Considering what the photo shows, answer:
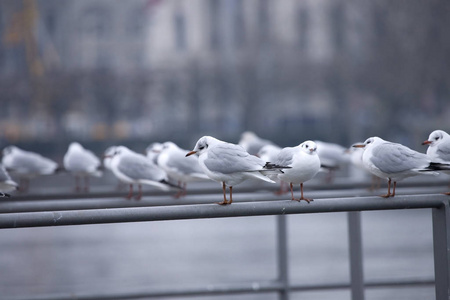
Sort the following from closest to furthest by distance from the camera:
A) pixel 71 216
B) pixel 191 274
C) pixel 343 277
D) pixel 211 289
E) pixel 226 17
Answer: pixel 71 216
pixel 211 289
pixel 343 277
pixel 191 274
pixel 226 17

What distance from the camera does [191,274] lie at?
11953 millimetres

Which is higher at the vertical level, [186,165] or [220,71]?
[220,71]

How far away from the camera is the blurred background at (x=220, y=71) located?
34.0 meters

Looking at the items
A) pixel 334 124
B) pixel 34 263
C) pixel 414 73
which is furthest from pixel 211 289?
pixel 334 124

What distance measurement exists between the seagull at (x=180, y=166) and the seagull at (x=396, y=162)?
2236 millimetres

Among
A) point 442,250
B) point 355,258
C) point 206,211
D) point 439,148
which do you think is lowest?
point 355,258

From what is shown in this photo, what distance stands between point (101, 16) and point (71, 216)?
136 feet

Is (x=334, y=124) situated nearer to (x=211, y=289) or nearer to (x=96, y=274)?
(x=96, y=274)

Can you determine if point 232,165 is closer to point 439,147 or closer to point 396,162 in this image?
point 396,162

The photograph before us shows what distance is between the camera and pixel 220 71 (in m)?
39.5

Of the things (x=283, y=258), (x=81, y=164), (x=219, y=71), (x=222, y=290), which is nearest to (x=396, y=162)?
(x=283, y=258)

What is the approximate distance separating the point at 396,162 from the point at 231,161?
1010 mm

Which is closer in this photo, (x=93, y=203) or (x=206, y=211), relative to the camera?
(x=206, y=211)

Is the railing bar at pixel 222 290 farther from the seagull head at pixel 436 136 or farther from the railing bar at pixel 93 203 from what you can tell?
the seagull head at pixel 436 136
